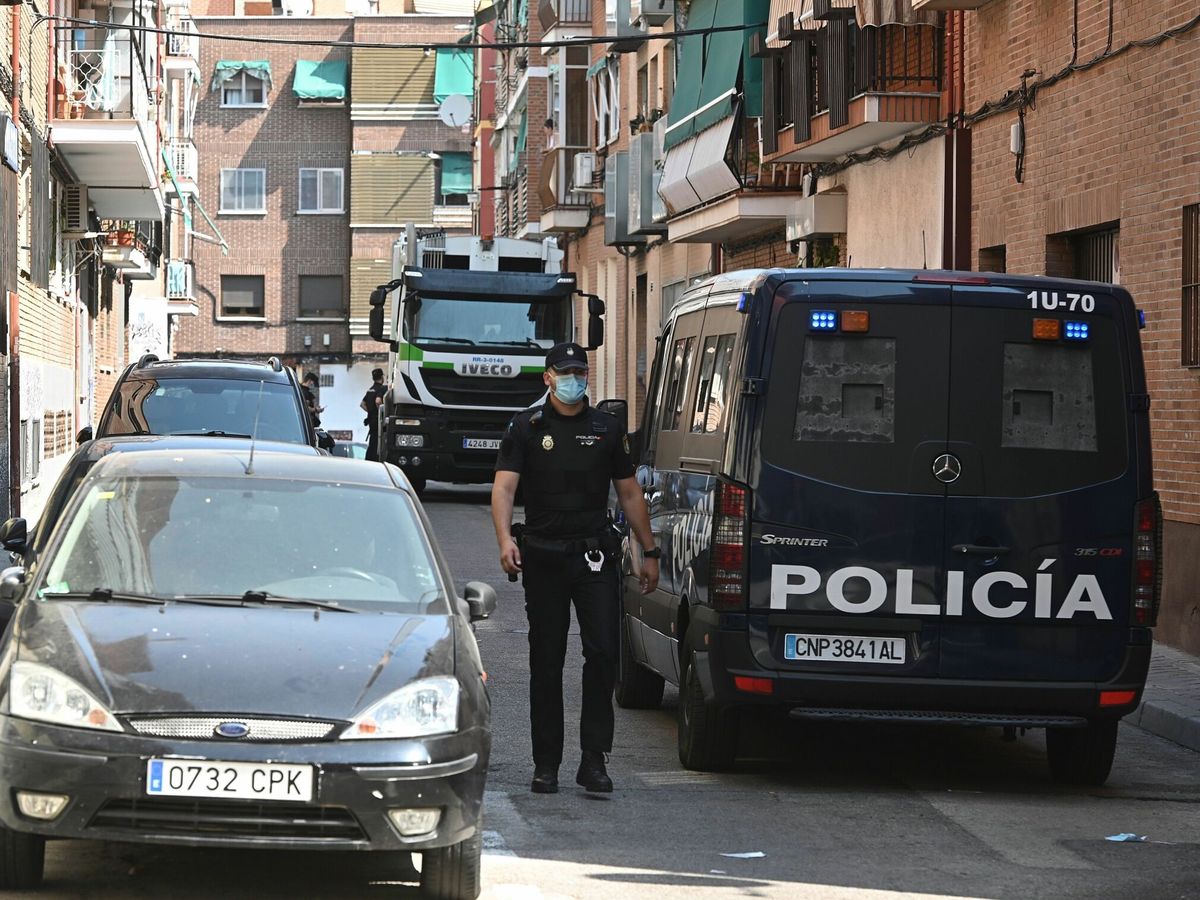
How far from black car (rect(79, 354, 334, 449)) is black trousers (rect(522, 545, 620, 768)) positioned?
7.67m

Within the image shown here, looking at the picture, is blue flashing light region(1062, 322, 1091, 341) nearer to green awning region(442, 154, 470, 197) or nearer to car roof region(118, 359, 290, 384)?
car roof region(118, 359, 290, 384)

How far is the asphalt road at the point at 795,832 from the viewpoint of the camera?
709cm

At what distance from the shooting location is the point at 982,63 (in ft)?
63.6

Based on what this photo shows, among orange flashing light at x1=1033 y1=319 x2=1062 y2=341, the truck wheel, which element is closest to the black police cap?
orange flashing light at x1=1033 y1=319 x2=1062 y2=341

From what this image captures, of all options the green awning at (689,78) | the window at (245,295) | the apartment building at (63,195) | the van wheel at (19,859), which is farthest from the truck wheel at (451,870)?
the window at (245,295)

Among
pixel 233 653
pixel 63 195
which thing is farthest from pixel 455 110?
pixel 233 653

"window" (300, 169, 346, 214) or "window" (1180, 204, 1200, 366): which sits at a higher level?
"window" (300, 169, 346, 214)

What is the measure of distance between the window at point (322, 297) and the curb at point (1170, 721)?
6209cm

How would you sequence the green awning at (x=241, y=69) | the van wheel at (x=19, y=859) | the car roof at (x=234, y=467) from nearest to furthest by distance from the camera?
1. the van wheel at (x=19, y=859)
2. the car roof at (x=234, y=467)
3. the green awning at (x=241, y=69)

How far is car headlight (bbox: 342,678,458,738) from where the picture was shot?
6508 millimetres

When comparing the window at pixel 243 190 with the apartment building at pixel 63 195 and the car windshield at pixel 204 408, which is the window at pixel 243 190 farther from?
the car windshield at pixel 204 408

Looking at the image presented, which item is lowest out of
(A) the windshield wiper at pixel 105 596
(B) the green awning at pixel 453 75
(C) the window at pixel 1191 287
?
(A) the windshield wiper at pixel 105 596

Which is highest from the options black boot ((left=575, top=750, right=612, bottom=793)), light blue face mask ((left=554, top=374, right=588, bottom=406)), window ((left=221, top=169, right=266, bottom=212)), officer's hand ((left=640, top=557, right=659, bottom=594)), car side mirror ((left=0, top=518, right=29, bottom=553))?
window ((left=221, top=169, right=266, bottom=212))

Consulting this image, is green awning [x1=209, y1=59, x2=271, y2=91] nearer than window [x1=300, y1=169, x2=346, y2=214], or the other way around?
green awning [x1=209, y1=59, x2=271, y2=91]
